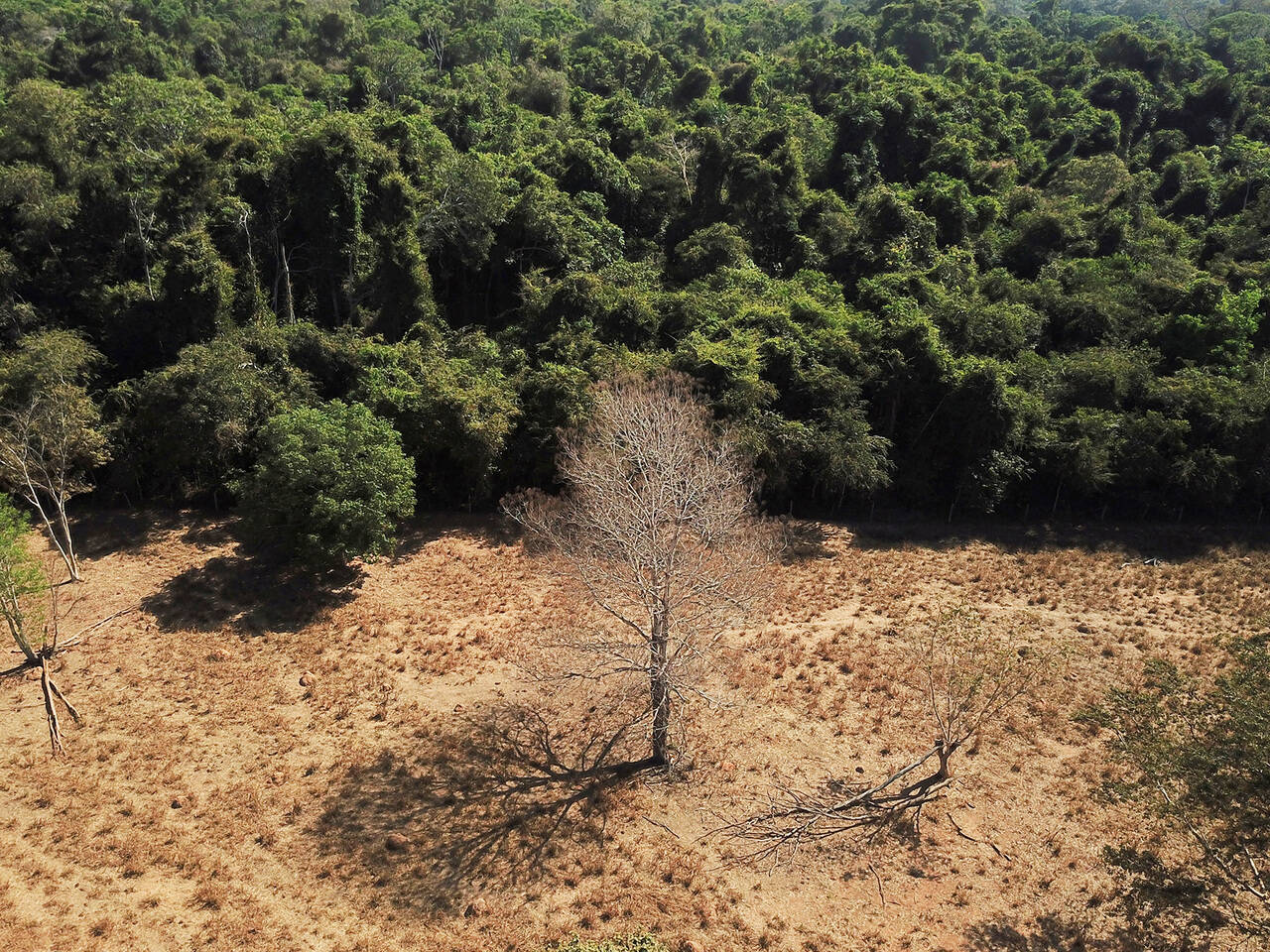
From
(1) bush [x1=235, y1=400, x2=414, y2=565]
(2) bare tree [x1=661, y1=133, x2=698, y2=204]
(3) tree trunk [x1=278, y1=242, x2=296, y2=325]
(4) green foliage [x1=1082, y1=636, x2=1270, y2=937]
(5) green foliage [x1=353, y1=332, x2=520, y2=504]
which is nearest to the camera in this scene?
(4) green foliage [x1=1082, y1=636, x2=1270, y2=937]

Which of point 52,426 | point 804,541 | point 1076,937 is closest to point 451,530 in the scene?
point 52,426

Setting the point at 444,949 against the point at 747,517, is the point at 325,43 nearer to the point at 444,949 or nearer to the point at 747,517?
the point at 747,517

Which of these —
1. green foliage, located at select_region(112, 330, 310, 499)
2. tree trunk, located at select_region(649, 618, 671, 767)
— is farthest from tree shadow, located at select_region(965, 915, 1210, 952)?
green foliage, located at select_region(112, 330, 310, 499)

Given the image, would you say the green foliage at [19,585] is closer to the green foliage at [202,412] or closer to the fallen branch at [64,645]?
the fallen branch at [64,645]

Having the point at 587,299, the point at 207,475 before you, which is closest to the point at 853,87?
the point at 587,299

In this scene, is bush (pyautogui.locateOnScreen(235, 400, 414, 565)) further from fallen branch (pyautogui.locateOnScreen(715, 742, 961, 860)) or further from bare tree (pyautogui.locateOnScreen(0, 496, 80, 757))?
fallen branch (pyautogui.locateOnScreen(715, 742, 961, 860))
